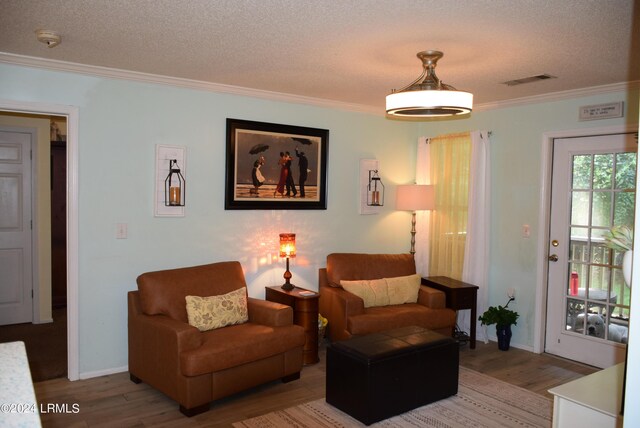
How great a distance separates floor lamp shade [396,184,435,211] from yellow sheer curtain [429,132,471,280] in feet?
0.73

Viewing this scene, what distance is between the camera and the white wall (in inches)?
154

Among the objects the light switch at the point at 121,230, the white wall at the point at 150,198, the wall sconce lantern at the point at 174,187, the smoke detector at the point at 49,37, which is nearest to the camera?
the smoke detector at the point at 49,37

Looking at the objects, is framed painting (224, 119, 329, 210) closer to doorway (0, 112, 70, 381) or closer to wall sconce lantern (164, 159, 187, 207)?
wall sconce lantern (164, 159, 187, 207)

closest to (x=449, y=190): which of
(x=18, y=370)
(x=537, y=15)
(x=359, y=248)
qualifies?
(x=359, y=248)

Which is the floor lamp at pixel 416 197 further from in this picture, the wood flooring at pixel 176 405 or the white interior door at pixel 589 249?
A: the wood flooring at pixel 176 405

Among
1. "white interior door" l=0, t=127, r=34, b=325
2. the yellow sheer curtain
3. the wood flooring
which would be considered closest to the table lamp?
the wood flooring

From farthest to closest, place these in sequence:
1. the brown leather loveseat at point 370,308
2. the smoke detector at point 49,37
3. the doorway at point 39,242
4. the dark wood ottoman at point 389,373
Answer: the doorway at point 39,242 → the brown leather loveseat at point 370,308 → the dark wood ottoman at point 389,373 → the smoke detector at point 49,37

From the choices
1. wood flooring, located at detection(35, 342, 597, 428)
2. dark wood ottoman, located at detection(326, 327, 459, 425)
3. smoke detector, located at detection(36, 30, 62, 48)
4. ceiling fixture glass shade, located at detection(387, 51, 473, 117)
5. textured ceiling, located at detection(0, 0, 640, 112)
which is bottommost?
wood flooring, located at detection(35, 342, 597, 428)

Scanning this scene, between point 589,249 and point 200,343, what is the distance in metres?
3.37

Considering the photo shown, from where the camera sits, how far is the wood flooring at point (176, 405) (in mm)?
3344

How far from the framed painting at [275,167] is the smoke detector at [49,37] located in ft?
5.37

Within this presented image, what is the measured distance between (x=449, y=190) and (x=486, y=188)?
41cm

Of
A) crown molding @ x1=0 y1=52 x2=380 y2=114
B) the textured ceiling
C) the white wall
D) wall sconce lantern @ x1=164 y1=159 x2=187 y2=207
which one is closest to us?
the textured ceiling

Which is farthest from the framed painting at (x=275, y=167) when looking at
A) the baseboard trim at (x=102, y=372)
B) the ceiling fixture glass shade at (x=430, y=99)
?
the ceiling fixture glass shade at (x=430, y=99)
